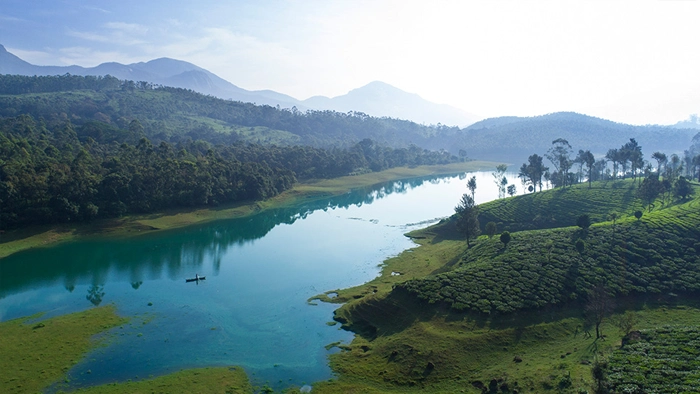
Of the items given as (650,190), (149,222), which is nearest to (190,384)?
(149,222)

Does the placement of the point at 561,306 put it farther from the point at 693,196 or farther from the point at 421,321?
the point at 693,196

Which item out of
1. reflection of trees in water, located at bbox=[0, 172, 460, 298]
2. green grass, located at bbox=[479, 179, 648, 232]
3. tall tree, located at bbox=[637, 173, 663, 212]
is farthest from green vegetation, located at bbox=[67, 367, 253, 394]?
tall tree, located at bbox=[637, 173, 663, 212]

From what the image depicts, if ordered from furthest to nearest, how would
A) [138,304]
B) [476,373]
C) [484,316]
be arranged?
[138,304]
[484,316]
[476,373]

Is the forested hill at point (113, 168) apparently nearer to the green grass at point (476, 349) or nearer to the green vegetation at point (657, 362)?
the green grass at point (476, 349)

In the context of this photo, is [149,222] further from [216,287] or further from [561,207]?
[561,207]

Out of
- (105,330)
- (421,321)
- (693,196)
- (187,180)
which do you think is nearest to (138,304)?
(105,330)

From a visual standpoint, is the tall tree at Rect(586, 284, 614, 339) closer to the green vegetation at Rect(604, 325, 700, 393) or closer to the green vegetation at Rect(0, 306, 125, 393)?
the green vegetation at Rect(604, 325, 700, 393)
